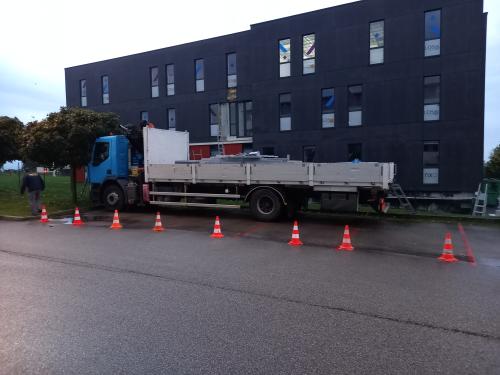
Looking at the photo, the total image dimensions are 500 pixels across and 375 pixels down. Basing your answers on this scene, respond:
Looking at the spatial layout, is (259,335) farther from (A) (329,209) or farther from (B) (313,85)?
(B) (313,85)

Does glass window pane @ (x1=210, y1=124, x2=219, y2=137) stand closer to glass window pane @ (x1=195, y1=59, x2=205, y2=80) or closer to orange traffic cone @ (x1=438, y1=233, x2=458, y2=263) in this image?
glass window pane @ (x1=195, y1=59, x2=205, y2=80)

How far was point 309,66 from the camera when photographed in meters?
22.7

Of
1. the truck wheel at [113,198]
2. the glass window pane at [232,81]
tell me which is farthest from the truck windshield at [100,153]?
the glass window pane at [232,81]

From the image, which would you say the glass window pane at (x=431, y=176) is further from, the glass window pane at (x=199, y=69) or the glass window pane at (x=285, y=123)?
the glass window pane at (x=199, y=69)

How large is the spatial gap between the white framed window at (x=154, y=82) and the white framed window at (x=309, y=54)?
1153cm

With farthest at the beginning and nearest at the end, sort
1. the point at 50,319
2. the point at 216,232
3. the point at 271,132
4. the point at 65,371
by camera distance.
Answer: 1. the point at 271,132
2. the point at 216,232
3. the point at 50,319
4. the point at 65,371

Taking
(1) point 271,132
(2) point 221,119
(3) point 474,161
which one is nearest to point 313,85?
(1) point 271,132

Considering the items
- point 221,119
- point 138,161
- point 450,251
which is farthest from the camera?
point 221,119

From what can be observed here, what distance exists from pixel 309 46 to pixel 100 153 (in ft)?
45.8

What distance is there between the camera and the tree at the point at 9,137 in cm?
1803

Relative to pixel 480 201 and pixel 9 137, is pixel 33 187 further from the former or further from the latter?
pixel 480 201

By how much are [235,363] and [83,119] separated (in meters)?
13.9

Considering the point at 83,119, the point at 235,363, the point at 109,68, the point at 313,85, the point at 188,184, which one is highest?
the point at 109,68

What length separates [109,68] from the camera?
30.8m
